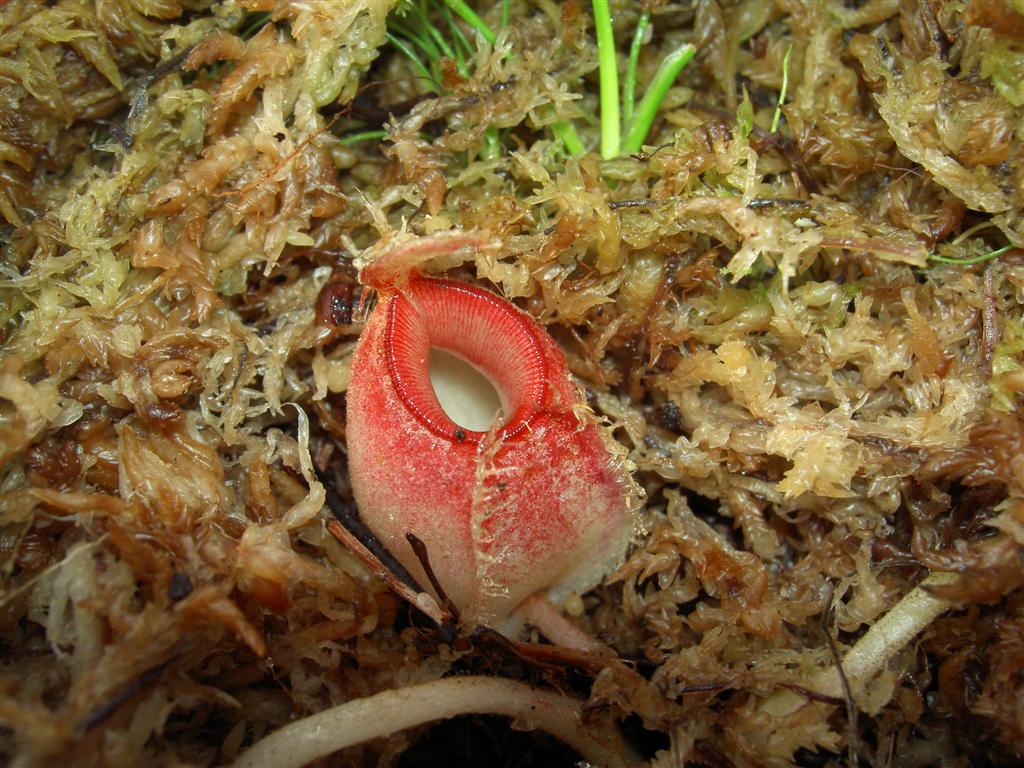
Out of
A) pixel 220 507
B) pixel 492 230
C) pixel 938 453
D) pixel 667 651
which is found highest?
pixel 492 230

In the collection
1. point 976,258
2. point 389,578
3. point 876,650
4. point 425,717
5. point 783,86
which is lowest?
point 876,650

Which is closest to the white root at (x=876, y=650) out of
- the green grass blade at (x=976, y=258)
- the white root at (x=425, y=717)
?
the white root at (x=425, y=717)

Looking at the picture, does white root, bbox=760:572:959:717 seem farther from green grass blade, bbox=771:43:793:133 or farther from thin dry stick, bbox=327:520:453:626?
green grass blade, bbox=771:43:793:133

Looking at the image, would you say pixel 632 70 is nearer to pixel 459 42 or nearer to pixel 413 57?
pixel 459 42

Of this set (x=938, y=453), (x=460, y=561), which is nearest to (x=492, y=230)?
(x=460, y=561)

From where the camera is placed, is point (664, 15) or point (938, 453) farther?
point (664, 15)

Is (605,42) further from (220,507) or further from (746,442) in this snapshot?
(220,507)

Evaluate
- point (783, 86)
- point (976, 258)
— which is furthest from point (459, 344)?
point (976, 258)
